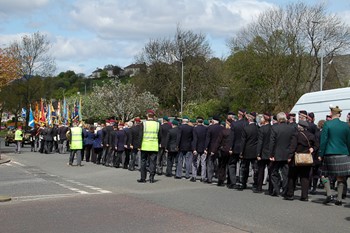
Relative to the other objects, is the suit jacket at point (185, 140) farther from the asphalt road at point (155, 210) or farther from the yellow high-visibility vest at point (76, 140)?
the yellow high-visibility vest at point (76, 140)

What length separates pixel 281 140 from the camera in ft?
40.7

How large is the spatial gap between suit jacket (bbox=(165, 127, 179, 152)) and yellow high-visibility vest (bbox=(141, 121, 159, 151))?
2.29 meters

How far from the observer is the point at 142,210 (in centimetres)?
1037

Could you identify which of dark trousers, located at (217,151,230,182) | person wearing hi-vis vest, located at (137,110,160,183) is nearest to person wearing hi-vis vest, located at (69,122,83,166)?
person wearing hi-vis vest, located at (137,110,160,183)

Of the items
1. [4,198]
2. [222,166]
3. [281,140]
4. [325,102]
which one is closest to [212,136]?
[222,166]

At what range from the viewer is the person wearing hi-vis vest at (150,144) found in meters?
15.3

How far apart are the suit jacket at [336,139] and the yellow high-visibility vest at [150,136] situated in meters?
5.78

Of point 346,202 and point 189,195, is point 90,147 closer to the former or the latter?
point 189,195

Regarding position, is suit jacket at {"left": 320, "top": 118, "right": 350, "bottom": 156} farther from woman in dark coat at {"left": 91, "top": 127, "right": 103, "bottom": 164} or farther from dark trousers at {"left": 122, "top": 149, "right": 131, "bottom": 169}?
woman in dark coat at {"left": 91, "top": 127, "right": 103, "bottom": 164}

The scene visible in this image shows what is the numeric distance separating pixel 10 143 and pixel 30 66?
13851mm

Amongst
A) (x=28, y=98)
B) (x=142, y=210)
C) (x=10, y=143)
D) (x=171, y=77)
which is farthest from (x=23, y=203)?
(x=28, y=98)

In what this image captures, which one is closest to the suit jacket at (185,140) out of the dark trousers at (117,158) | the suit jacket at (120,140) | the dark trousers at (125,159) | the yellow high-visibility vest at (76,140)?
the suit jacket at (120,140)

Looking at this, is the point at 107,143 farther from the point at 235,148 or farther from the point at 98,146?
the point at 235,148

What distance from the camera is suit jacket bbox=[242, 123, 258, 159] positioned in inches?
535
